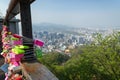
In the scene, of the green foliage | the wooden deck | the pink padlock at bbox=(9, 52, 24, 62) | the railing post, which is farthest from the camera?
the green foliage

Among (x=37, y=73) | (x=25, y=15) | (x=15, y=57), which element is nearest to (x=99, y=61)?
(x=25, y=15)

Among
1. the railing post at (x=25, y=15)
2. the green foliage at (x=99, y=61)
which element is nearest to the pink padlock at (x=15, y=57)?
the railing post at (x=25, y=15)

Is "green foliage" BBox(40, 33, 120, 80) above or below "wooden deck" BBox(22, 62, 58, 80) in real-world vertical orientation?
below

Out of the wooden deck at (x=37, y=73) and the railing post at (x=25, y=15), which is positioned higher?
the railing post at (x=25, y=15)

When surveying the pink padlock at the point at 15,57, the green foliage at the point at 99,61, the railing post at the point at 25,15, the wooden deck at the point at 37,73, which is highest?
the railing post at the point at 25,15

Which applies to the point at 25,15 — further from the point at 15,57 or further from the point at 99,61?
the point at 99,61

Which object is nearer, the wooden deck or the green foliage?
the wooden deck

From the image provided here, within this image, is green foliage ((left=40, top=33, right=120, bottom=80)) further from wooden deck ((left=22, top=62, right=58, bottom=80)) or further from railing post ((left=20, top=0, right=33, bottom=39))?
wooden deck ((left=22, top=62, right=58, bottom=80))

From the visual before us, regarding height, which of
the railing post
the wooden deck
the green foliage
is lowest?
the green foliage

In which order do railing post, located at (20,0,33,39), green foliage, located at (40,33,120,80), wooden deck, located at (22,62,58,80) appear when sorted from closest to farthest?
wooden deck, located at (22,62,58,80) < railing post, located at (20,0,33,39) < green foliage, located at (40,33,120,80)

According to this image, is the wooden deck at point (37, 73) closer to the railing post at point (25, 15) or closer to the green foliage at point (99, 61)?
the railing post at point (25, 15)

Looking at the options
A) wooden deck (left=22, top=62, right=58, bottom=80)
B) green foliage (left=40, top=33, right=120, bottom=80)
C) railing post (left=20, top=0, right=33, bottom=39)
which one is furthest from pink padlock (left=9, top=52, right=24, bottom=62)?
green foliage (left=40, top=33, right=120, bottom=80)
